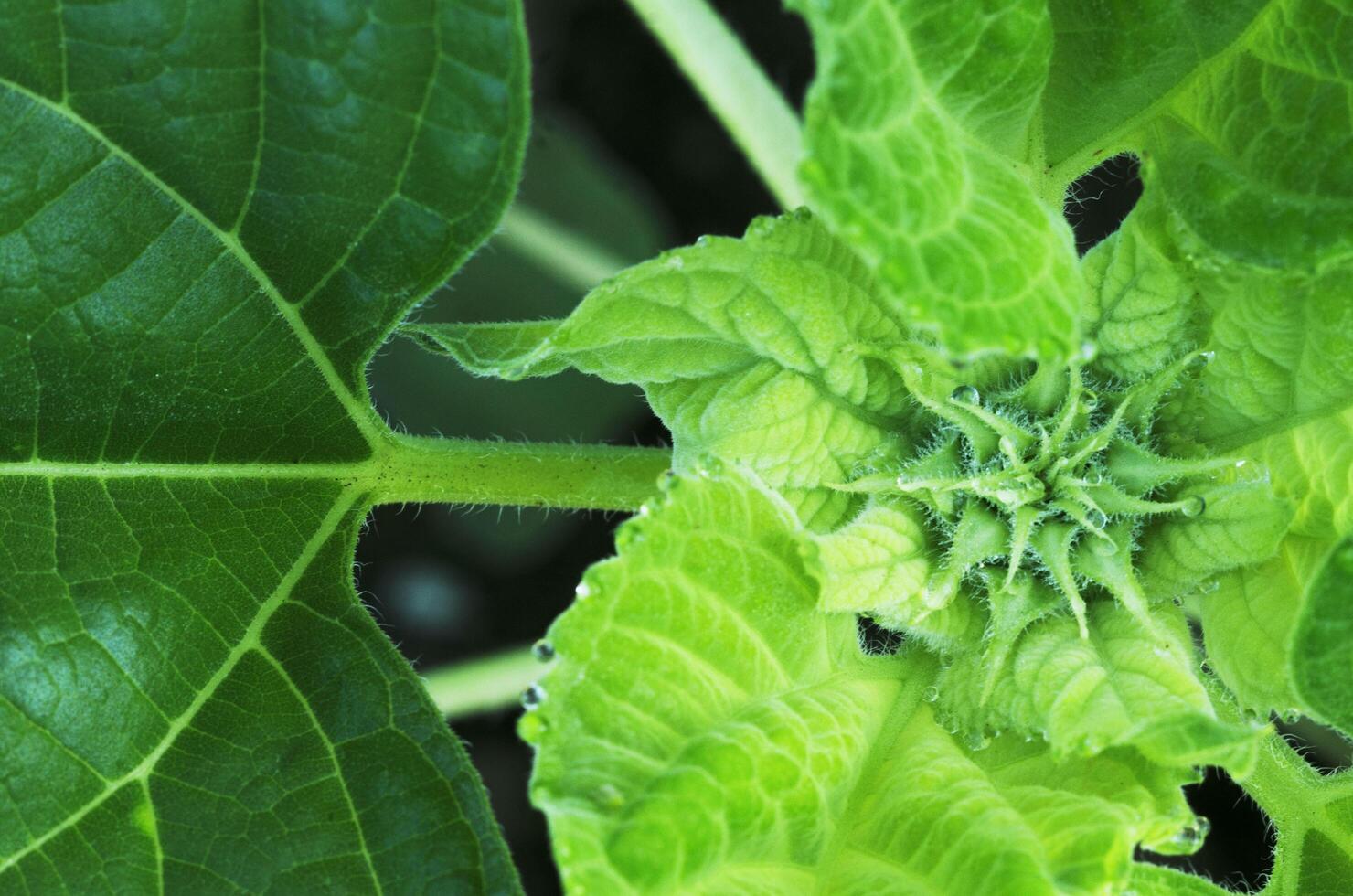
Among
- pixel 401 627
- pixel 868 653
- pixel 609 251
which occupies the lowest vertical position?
pixel 868 653

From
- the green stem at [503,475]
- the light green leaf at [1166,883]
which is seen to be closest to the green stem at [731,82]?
the green stem at [503,475]

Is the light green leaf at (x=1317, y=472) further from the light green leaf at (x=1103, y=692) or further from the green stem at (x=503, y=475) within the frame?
the green stem at (x=503, y=475)

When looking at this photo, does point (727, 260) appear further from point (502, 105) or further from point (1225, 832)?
point (1225, 832)

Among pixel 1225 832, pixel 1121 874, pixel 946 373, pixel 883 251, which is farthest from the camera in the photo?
pixel 1225 832

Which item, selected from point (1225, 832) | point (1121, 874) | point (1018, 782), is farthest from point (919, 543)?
point (1225, 832)

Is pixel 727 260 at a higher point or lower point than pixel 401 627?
lower

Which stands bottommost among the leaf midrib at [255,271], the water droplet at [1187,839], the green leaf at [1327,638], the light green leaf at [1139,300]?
the water droplet at [1187,839]
